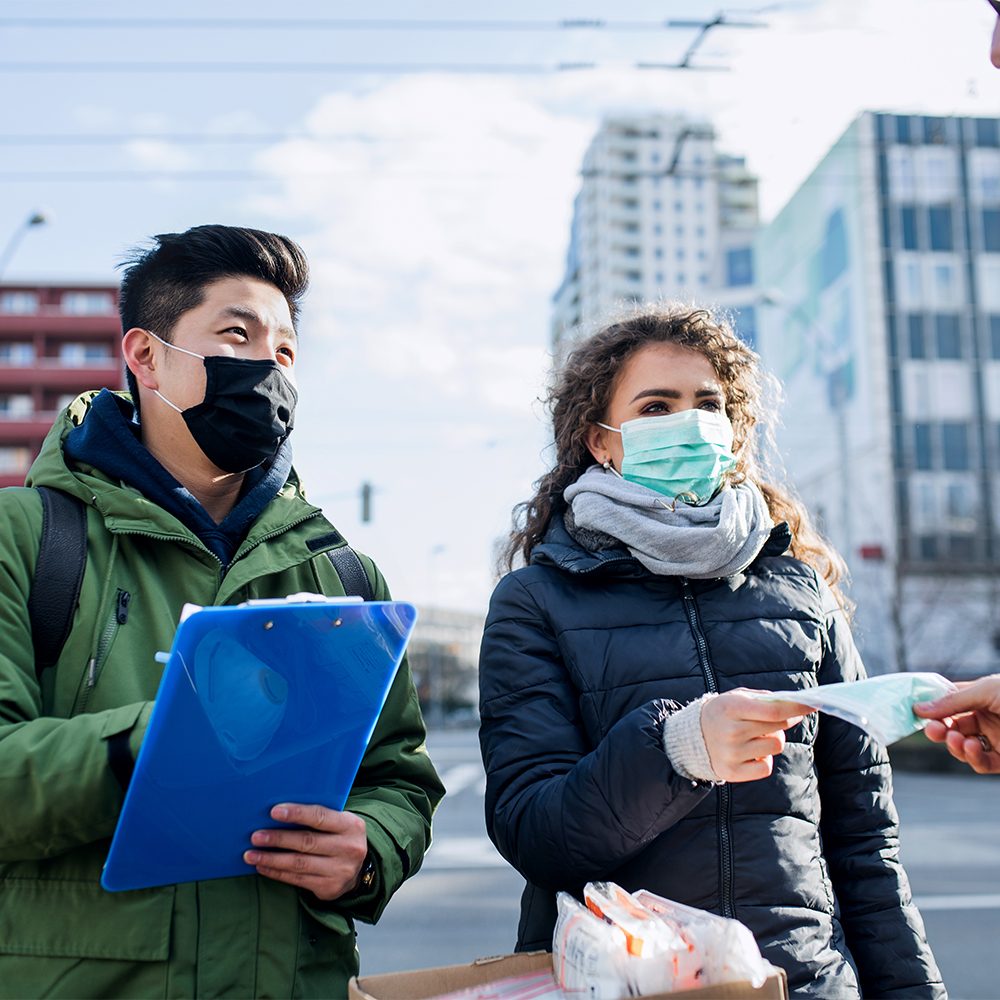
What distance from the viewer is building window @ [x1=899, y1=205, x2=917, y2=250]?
33.2 metres

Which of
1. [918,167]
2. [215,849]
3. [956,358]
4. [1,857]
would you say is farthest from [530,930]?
[918,167]

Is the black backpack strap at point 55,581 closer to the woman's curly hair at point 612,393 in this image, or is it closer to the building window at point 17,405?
the woman's curly hair at point 612,393

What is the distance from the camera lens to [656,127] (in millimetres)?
84500

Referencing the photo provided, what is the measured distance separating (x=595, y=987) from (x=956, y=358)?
35.6 meters

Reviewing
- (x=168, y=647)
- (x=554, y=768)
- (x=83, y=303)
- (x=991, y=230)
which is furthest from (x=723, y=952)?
(x=83, y=303)

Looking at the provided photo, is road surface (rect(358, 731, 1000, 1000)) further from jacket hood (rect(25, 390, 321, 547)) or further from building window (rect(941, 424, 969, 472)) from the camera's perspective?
building window (rect(941, 424, 969, 472))

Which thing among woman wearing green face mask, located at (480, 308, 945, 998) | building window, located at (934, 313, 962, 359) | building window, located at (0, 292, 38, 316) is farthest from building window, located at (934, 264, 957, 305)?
building window, located at (0, 292, 38, 316)

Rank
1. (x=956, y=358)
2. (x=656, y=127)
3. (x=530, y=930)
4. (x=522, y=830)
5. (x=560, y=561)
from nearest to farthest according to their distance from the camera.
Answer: (x=522, y=830)
(x=530, y=930)
(x=560, y=561)
(x=956, y=358)
(x=656, y=127)

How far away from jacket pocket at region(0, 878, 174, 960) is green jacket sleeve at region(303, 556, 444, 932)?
28 centimetres

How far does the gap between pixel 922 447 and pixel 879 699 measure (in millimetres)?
33362

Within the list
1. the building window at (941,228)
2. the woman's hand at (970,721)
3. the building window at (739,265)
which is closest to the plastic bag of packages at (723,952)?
the woman's hand at (970,721)

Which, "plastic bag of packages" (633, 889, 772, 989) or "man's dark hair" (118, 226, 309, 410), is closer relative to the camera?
"plastic bag of packages" (633, 889, 772, 989)

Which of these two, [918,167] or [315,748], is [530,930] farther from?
[918,167]

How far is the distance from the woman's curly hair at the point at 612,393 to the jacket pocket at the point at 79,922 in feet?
4.02
